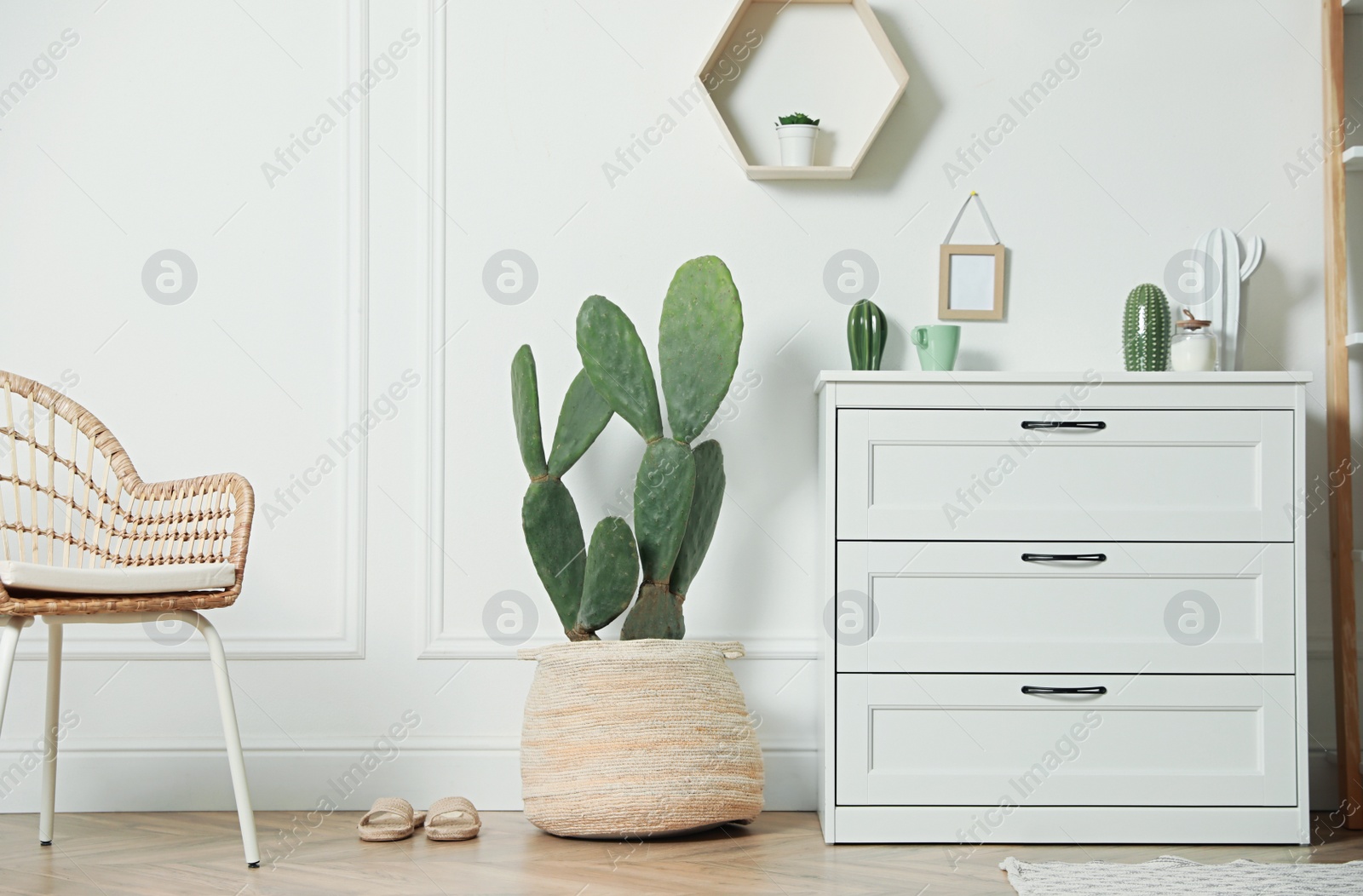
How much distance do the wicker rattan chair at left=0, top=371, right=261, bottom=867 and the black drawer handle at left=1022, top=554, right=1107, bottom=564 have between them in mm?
1314

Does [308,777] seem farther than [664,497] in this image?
Yes

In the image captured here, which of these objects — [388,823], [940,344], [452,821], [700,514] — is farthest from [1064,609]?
[388,823]

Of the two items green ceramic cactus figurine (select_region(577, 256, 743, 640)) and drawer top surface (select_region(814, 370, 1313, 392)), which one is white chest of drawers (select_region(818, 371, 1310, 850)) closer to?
drawer top surface (select_region(814, 370, 1313, 392))

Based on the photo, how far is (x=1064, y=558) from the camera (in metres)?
1.71

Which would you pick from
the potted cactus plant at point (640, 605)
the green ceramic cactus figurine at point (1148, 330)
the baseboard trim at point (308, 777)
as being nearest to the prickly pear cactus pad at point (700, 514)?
the potted cactus plant at point (640, 605)

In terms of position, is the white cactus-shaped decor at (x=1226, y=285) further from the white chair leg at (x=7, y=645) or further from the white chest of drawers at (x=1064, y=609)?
the white chair leg at (x=7, y=645)

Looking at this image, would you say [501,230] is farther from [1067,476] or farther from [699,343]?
[1067,476]

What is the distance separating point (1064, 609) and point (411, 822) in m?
1.22

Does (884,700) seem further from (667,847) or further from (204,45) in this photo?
(204,45)

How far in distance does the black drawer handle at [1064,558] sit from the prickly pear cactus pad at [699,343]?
614mm

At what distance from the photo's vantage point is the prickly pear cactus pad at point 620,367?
1.75m

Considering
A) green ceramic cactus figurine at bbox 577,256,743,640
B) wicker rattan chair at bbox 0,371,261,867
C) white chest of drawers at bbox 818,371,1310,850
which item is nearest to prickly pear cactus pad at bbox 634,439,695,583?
green ceramic cactus figurine at bbox 577,256,743,640

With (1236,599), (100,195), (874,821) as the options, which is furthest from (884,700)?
(100,195)

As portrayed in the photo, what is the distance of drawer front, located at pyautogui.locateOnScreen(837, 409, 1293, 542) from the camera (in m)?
1.71
